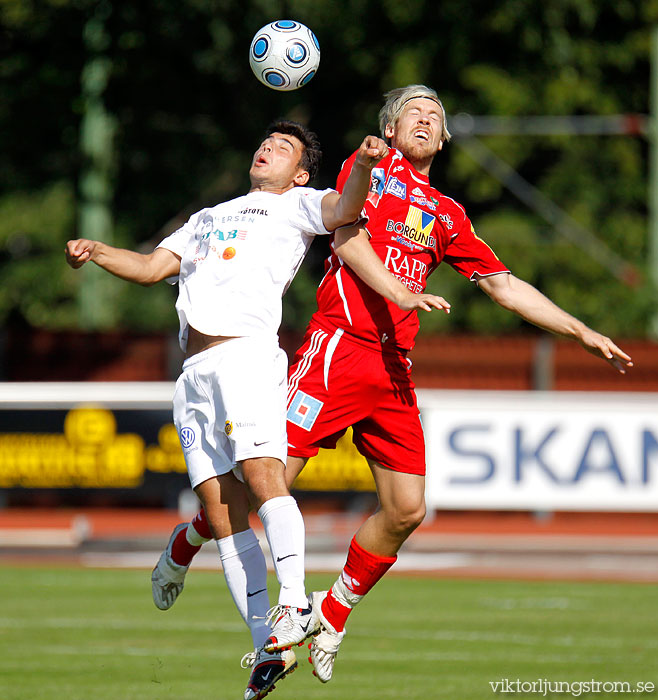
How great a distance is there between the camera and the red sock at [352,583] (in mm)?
Answer: 7477

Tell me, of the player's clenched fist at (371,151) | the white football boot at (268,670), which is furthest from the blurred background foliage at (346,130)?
the white football boot at (268,670)

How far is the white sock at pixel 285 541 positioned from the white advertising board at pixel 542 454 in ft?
31.6

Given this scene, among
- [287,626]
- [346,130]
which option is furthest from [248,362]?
[346,130]

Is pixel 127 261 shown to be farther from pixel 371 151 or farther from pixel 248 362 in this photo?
pixel 371 151

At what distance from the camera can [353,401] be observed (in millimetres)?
7195

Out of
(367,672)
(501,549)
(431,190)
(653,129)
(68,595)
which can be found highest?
(431,190)

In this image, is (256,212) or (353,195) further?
(256,212)

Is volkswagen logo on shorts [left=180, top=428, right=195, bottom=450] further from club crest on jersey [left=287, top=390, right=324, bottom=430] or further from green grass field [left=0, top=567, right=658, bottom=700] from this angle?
green grass field [left=0, top=567, right=658, bottom=700]

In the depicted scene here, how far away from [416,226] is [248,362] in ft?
4.17

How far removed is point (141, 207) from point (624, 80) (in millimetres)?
10413

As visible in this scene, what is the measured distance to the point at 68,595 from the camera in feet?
40.9

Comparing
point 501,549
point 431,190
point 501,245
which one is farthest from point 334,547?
point 501,245

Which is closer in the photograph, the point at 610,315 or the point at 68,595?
the point at 68,595

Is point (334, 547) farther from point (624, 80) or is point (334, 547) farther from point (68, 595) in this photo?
point (624, 80)
